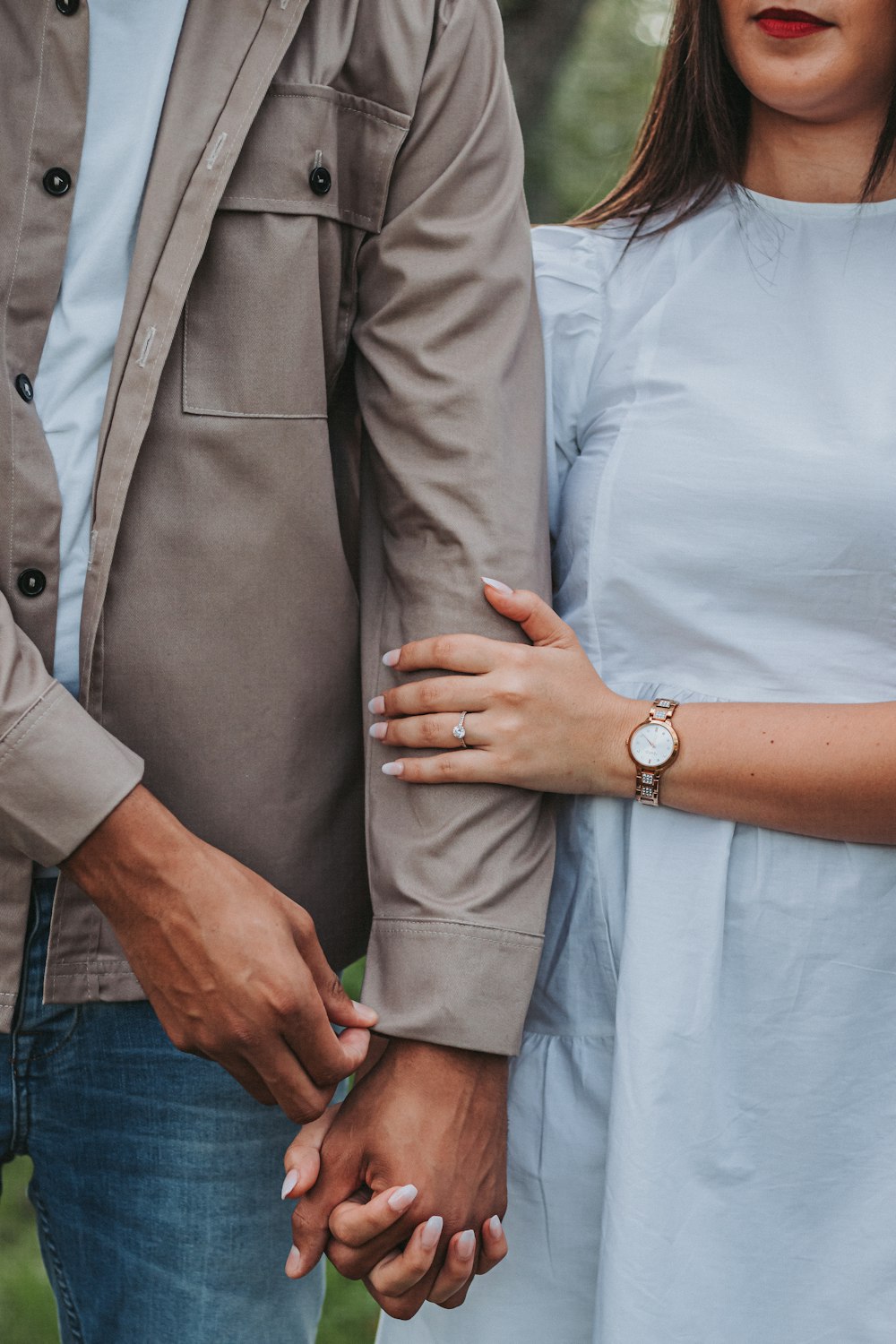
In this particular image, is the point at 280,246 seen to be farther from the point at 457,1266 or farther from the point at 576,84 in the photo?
the point at 576,84

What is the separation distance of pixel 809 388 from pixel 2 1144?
53.5 inches

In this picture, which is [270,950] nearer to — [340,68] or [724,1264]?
[724,1264]

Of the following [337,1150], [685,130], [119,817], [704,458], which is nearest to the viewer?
[119,817]

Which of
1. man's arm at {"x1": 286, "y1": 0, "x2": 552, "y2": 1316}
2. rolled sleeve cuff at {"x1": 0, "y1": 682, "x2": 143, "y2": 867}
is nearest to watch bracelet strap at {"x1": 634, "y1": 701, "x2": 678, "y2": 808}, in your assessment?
man's arm at {"x1": 286, "y1": 0, "x2": 552, "y2": 1316}

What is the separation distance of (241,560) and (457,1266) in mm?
832

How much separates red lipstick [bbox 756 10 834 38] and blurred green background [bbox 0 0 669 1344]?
0.42 meters

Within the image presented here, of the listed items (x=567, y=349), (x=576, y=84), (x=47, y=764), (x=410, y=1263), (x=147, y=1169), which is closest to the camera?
(x=47, y=764)

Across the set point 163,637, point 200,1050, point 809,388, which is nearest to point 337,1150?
point 200,1050

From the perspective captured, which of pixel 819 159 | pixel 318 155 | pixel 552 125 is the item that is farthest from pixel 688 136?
pixel 552 125

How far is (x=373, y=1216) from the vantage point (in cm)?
151

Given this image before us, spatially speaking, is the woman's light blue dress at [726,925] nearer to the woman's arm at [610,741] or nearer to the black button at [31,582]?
the woman's arm at [610,741]

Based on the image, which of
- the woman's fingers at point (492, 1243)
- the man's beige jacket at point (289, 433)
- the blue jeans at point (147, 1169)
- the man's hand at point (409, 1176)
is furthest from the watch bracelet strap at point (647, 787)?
the blue jeans at point (147, 1169)

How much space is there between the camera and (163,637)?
1.62 metres

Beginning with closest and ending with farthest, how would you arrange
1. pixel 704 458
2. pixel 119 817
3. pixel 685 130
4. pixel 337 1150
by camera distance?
pixel 119 817 → pixel 337 1150 → pixel 704 458 → pixel 685 130
